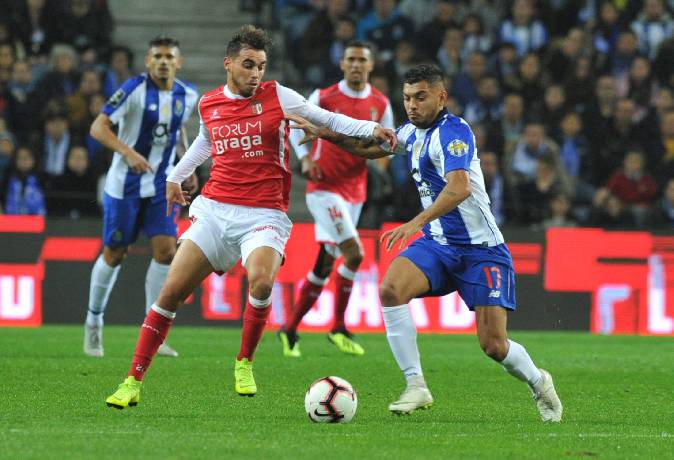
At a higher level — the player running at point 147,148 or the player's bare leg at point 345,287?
the player running at point 147,148

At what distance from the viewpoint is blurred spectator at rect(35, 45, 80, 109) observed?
1748cm

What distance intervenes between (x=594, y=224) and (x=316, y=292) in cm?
586

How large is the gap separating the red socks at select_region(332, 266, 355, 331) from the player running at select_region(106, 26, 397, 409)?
416 centimetres

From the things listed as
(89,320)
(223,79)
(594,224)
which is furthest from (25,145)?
(594,224)

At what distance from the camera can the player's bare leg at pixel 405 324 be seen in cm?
777

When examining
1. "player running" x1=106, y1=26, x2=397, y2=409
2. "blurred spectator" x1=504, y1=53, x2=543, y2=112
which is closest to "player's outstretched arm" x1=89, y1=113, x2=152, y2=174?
"player running" x1=106, y1=26, x2=397, y2=409

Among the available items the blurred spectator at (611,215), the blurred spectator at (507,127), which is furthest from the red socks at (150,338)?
the blurred spectator at (507,127)

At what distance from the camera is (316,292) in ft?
41.0

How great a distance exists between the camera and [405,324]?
7895 millimetres

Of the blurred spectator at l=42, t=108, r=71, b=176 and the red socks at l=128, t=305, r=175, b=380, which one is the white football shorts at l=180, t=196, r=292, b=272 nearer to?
the red socks at l=128, t=305, r=175, b=380

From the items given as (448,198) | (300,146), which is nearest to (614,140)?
(300,146)

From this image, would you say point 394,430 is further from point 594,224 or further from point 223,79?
point 223,79

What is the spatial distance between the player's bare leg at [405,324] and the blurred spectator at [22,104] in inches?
411

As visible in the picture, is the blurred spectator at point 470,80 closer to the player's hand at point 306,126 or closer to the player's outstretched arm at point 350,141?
the player's outstretched arm at point 350,141
